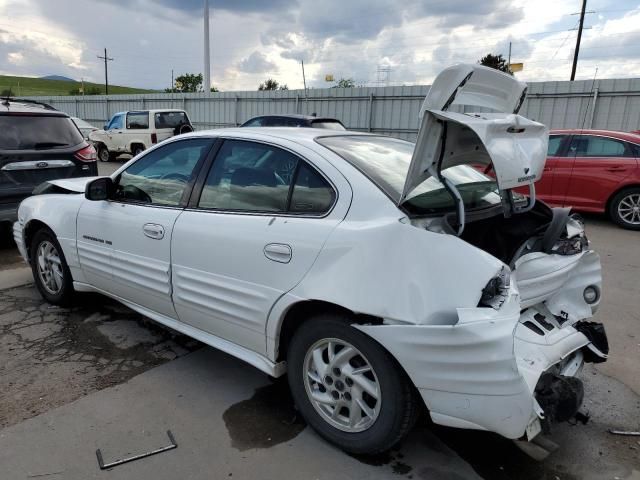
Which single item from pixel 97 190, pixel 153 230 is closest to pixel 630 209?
pixel 153 230

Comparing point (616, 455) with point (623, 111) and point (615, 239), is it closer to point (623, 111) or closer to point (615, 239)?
point (615, 239)

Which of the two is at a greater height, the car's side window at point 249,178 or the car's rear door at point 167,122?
the car's rear door at point 167,122

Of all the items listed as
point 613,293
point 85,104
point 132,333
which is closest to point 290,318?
point 132,333

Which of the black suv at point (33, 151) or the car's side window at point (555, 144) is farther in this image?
the car's side window at point (555, 144)

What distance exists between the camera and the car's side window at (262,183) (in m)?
2.60

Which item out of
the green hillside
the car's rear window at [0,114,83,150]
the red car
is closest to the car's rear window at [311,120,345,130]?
the red car

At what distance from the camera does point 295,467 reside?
242cm

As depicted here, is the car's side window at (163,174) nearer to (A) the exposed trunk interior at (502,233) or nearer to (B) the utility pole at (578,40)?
(A) the exposed trunk interior at (502,233)

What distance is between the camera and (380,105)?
55.4 ft

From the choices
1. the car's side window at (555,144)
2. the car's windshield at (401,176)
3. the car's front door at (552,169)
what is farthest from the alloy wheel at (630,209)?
the car's windshield at (401,176)

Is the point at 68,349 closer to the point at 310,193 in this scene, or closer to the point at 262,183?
the point at 262,183

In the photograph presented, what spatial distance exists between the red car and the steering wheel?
7112 mm

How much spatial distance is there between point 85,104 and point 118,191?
2610 centimetres

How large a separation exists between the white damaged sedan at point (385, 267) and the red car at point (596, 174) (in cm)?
590
